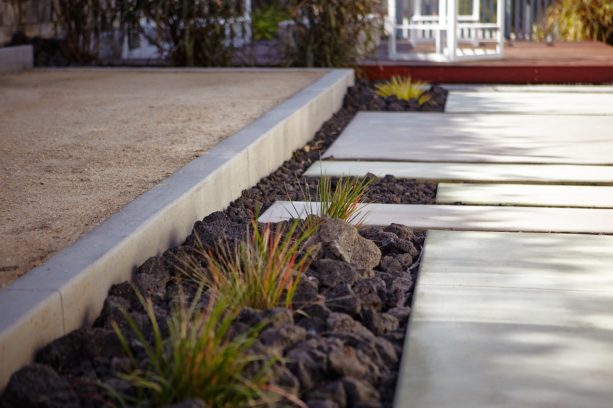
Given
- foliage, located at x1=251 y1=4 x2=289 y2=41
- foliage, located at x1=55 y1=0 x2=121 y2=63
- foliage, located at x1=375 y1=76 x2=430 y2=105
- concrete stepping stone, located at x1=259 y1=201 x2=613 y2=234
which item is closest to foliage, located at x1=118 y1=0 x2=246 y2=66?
foliage, located at x1=55 y1=0 x2=121 y2=63

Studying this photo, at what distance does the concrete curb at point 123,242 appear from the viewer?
2711 millimetres

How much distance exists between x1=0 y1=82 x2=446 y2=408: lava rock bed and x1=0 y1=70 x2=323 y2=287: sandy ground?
1.14 ft

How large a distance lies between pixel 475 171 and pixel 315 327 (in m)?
2.98

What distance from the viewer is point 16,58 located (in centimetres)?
988

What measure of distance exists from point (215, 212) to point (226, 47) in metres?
6.57

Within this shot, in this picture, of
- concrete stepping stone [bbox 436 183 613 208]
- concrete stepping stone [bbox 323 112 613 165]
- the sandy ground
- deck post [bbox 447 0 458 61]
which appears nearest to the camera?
the sandy ground

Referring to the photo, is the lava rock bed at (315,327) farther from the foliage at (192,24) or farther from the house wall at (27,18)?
the house wall at (27,18)

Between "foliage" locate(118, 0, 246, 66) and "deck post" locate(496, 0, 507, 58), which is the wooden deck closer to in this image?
"deck post" locate(496, 0, 507, 58)

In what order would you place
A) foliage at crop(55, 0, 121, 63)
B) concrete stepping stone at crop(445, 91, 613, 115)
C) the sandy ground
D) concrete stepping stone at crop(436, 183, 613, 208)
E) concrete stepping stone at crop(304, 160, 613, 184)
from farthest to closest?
1. foliage at crop(55, 0, 121, 63)
2. concrete stepping stone at crop(445, 91, 613, 115)
3. concrete stepping stone at crop(304, 160, 613, 184)
4. concrete stepping stone at crop(436, 183, 613, 208)
5. the sandy ground

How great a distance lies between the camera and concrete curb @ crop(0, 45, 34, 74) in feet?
31.7

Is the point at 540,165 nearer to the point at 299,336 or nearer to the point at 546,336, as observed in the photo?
the point at 546,336

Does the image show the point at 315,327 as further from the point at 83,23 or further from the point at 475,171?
the point at 83,23

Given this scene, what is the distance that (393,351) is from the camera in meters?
2.99

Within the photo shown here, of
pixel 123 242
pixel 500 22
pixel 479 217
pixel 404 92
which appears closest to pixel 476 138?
pixel 404 92
